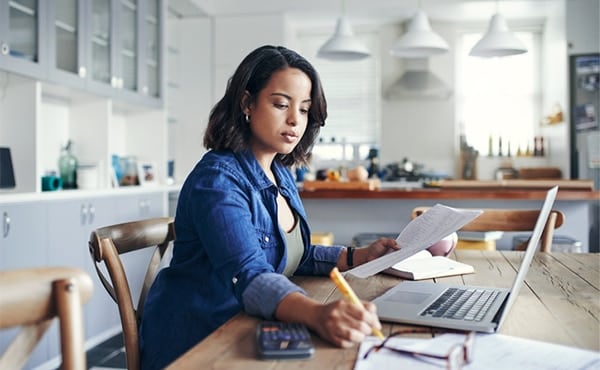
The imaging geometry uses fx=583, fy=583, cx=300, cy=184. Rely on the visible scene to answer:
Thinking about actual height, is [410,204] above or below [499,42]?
below

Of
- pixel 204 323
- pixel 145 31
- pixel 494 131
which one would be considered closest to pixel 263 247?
pixel 204 323

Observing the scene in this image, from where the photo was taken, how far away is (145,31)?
13.5 feet

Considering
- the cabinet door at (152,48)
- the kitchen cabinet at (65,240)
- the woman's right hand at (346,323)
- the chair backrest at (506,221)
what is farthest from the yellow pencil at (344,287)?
the cabinet door at (152,48)

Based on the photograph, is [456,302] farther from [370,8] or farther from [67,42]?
[370,8]

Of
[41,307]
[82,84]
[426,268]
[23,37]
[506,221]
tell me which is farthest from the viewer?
[82,84]

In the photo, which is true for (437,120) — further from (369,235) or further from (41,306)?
(41,306)

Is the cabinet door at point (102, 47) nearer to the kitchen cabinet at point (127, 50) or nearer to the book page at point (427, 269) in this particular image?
the kitchen cabinet at point (127, 50)

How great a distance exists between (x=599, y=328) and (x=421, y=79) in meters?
5.57

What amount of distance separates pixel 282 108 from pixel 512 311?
2.07 feet

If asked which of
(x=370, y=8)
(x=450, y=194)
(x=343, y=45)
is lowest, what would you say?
(x=450, y=194)

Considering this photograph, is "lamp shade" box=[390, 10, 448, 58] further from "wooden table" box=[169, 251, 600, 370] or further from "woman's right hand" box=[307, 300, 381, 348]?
"woman's right hand" box=[307, 300, 381, 348]

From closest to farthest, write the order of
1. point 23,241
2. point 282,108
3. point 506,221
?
1. point 282,108
2. point 506,221
3. point 23,241

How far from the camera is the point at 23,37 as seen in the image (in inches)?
109

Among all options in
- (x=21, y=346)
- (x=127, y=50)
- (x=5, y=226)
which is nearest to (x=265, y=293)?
(x=21, y=346)
